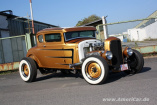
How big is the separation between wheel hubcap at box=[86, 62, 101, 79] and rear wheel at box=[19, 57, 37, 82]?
7.20ft

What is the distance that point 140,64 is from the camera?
18.7 ft

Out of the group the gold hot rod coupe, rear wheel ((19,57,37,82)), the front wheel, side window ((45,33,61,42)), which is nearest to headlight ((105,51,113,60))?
the gold hot rod coupe

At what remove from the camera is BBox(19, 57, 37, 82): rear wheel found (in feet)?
20.8

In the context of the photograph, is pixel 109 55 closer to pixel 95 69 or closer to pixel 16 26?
pixel 95 69

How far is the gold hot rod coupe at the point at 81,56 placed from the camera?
196 inches

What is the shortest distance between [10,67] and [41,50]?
3.77 m

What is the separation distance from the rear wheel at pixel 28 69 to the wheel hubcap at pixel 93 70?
2196mm

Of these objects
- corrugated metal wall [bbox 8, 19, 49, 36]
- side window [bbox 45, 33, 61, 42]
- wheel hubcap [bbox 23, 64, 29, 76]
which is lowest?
wheel hubcap [bbox 23, 64, 29, 76]

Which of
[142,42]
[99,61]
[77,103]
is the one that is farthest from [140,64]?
[142,42]

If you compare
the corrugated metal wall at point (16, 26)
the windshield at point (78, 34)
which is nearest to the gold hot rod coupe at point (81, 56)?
the windshield at point (78, 34)

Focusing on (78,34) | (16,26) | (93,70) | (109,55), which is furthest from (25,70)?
(16,26)

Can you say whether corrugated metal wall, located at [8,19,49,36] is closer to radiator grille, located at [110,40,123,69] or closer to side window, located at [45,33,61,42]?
side window, located at [45,33,61,42]

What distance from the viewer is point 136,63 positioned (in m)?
5.78

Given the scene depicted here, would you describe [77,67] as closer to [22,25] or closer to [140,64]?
[140,64]
